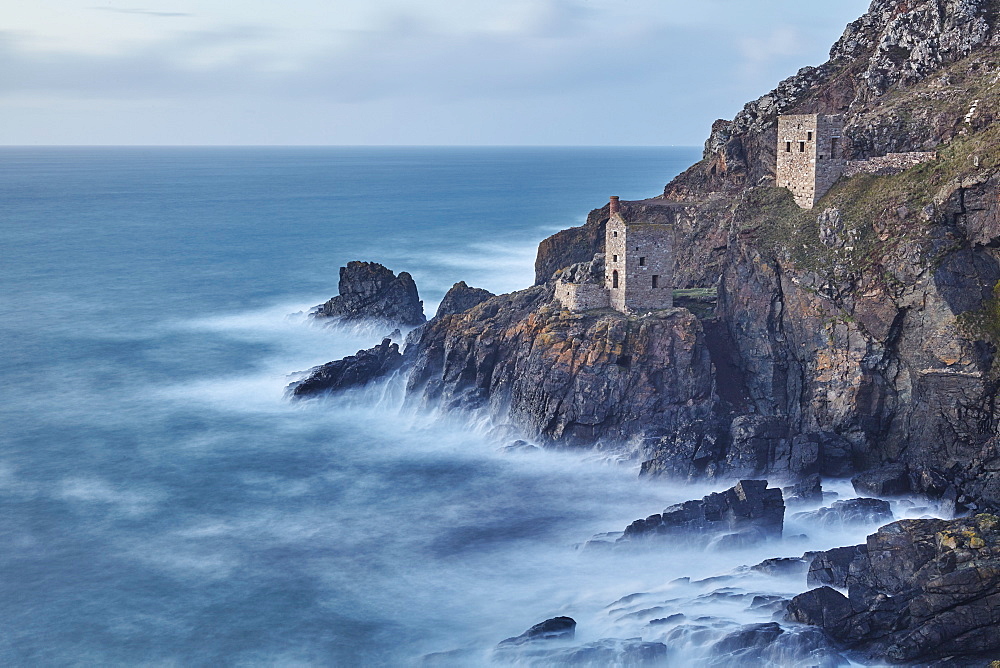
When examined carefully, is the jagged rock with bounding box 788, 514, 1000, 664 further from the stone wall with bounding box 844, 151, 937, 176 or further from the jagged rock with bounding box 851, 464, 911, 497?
the stone wall with bounding box 844, 151, 937, 176

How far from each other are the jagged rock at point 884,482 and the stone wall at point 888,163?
A: 653 inches

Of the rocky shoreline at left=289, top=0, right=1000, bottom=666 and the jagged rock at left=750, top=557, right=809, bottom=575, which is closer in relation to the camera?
the rocky shoreline at left=289, top=0, right=1000, bottom=666

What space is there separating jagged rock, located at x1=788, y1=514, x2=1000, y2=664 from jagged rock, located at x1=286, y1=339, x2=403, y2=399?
33928mm

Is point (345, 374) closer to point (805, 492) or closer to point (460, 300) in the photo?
point (460, 300)

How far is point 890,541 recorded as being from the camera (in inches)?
1425

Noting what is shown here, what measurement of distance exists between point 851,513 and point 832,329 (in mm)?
10722

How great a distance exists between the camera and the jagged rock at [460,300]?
232ft

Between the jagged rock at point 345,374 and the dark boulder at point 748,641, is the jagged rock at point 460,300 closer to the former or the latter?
the jagged rock at point 345,374

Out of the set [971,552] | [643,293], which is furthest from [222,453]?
[971,552]

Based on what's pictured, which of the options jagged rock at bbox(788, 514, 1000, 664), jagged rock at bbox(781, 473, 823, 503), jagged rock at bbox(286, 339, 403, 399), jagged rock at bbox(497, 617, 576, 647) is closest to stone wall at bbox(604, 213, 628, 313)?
jagged rock at bbox(781, 473, 823, 503)

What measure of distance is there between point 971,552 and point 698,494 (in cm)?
1363

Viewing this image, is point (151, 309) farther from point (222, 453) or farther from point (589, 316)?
point (589, 316)

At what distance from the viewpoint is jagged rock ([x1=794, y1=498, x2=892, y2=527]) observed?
4162 centimetres

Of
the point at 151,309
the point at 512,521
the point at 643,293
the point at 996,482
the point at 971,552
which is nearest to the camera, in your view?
the point at 971,552
